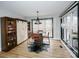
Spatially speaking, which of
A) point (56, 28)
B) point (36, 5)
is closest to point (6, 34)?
point (36, 5)

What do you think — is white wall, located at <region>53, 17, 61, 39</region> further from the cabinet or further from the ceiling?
the cabinet

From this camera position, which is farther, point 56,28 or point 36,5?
point 56,28

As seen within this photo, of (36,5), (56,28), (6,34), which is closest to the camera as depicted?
(36,5)

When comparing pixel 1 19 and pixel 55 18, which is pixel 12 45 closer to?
pixel 1 19

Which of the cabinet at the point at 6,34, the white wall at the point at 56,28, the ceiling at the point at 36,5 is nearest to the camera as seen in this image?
the ceiling at the point at 36,5

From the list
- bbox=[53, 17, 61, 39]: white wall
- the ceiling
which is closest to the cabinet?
the ceiling

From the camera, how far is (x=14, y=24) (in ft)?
18.2

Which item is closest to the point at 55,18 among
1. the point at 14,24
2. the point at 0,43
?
the point at 14,24

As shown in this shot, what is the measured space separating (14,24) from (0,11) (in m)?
1.14

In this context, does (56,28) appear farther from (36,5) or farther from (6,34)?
(6,34)

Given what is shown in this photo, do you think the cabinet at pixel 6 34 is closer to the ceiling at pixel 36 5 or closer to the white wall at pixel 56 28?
the ceiling at pixel 36 5

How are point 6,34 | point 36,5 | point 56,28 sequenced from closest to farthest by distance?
point 36,5
point 6,34
point 56,28

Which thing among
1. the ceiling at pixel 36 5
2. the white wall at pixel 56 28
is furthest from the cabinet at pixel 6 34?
the white wall at pixel 56 28

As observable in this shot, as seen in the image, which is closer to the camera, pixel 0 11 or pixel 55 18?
pixel 0 11
